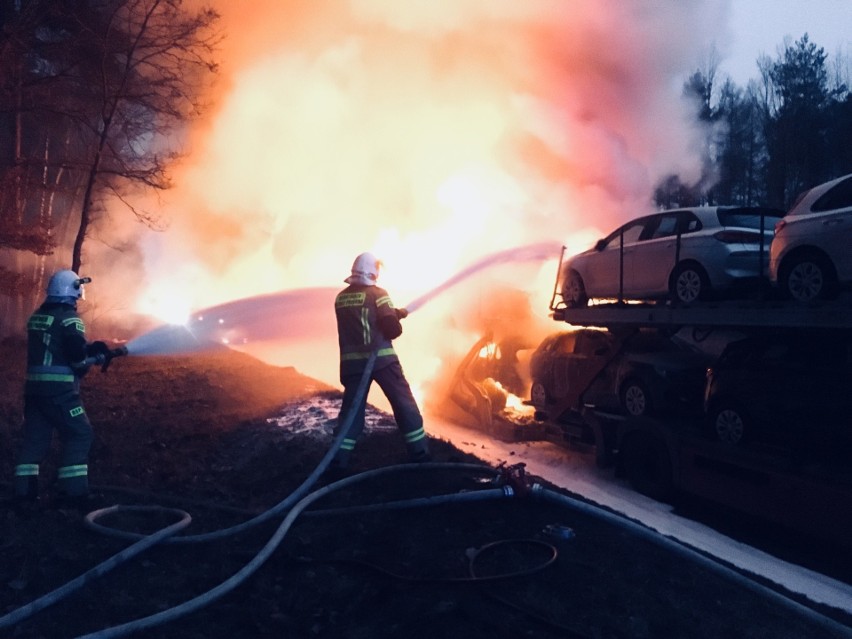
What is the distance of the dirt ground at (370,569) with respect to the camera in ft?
13.6

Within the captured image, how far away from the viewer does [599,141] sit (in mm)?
19859

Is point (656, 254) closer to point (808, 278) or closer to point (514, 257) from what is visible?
point (808, 278)

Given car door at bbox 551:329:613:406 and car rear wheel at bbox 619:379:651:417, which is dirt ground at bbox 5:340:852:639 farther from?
car door at bbox 551:329:613:406

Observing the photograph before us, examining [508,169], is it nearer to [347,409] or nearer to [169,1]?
[169,1]

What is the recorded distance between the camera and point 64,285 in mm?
6258

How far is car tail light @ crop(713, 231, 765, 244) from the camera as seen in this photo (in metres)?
8.65

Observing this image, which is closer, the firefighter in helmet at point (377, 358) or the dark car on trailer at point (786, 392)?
the dark car on trailer at point (786, 392)

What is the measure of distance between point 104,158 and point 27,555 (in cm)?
1386

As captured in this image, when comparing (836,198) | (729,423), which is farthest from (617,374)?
(836,198)

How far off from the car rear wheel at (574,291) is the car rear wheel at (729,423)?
3.29m

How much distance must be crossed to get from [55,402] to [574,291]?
7.65 meters

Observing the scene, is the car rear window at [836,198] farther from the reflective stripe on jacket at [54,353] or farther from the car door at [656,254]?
the reflective stripe on jacket at [54,353]

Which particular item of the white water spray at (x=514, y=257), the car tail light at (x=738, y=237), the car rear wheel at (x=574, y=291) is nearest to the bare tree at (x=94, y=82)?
the white water spray at (x=514, y=257)

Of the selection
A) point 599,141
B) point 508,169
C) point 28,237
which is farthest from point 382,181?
point 28,237
